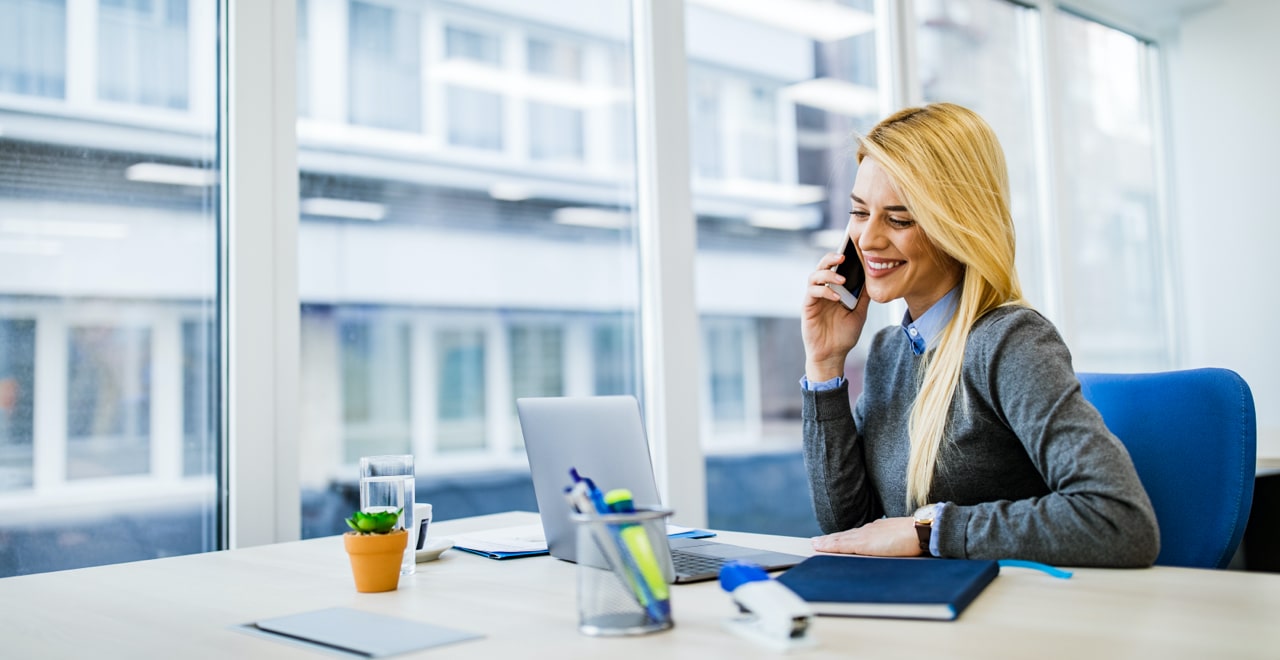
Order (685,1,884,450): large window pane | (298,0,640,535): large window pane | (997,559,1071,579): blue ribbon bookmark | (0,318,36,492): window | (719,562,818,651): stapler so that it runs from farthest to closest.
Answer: (685,1,884,450): large window pane
(298,0,640,535): large window pane
(0,318,36,492): window
(997,559,1071,579): blue ribbon bookmark
(719,562,818,651): stapler

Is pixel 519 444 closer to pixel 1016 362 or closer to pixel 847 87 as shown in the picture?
pixel 1016 362

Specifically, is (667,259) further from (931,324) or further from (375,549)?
(375,549)

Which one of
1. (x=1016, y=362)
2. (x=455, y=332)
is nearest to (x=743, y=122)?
(x=455, y=332)

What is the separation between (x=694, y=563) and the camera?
51.4 inches

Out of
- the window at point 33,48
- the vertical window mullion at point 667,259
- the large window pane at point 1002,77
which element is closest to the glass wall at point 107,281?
the window at point 33,48

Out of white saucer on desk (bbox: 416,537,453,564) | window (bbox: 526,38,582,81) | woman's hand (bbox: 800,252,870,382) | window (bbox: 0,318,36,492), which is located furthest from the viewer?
window (bbox: 526,38,582,81)

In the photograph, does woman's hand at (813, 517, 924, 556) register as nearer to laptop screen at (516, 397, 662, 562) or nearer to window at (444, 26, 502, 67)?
laptop screen at (516, 397, 662, 562)

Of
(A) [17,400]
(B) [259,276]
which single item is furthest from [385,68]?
(A) [17,400]

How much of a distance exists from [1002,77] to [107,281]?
3301 millimetres

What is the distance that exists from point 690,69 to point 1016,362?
1796 millimetres

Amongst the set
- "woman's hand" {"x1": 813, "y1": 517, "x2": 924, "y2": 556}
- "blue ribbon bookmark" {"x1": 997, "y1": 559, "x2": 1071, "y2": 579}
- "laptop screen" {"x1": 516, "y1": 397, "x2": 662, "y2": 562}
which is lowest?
"blue ribbon bookmark" {"x1": 997, "y1": 559, "x2": 1071, "y2": 579}

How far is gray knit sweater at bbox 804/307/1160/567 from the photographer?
121cm

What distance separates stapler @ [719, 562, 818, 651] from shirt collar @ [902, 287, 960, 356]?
2.55 ft

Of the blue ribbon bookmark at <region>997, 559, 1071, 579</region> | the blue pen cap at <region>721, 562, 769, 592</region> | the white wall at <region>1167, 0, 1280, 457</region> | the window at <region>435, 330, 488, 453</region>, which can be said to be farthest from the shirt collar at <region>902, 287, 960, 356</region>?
the white wall at <region>1167, 0, 1280, 457</region>
